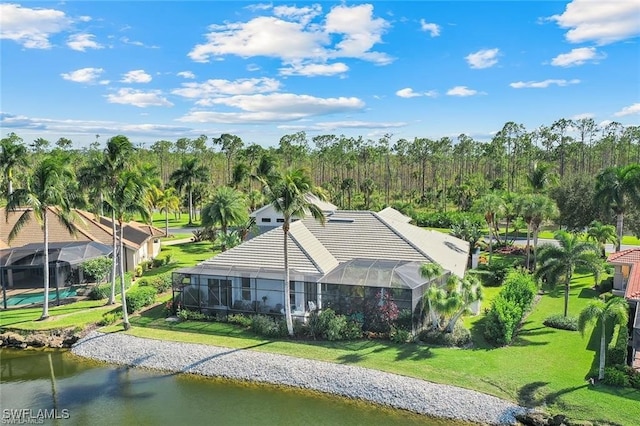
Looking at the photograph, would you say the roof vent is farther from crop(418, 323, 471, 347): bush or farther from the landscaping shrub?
the landscaping shrub

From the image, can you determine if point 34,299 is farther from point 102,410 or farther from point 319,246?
point 319,246

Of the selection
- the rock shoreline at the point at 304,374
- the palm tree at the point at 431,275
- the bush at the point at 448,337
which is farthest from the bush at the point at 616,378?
the palm tree at the point at 431,275

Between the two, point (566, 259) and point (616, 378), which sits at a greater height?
point (566, 259)

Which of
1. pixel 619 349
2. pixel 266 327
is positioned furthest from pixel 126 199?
pixel 619 349

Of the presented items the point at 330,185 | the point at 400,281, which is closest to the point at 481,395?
the point at 400,281

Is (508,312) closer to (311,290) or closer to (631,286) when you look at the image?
(631,286)

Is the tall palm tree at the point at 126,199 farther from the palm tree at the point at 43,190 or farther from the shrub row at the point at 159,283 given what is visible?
the shrub row at the point at 159,283
